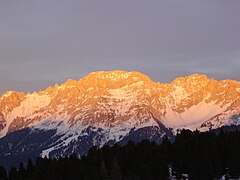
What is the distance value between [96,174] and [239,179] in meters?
41.7

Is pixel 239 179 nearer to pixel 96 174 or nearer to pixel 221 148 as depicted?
pixel 221 148

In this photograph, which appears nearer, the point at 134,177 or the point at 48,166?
the point at 134,177

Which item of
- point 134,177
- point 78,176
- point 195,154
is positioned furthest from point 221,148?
point 78,176

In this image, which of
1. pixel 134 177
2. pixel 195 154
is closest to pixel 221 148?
pixel 195 154

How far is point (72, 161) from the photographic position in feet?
639

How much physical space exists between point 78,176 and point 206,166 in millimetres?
36666

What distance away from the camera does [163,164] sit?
6964 inches

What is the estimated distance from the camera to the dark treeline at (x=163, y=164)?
562 ft

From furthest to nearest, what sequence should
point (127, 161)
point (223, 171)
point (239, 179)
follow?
point (127, 161) < point (223, 171) < point (239, 179)

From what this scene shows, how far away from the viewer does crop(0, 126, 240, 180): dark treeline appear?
562 feet

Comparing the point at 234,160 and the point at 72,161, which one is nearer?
the point at 234,160

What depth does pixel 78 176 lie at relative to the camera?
18288 cm

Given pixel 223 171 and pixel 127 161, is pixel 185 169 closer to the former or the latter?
pixel 223 171

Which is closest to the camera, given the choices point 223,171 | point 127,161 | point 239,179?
point 239,179
